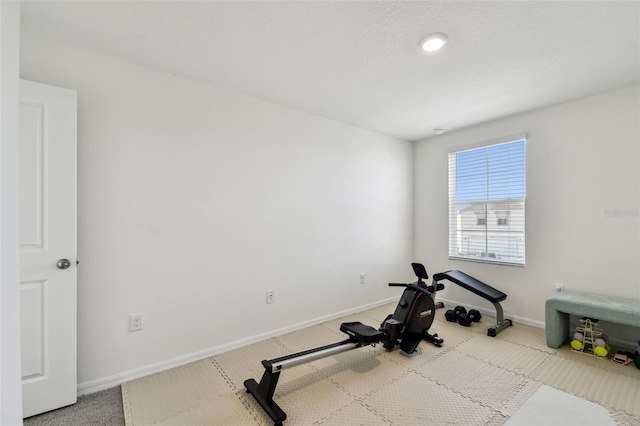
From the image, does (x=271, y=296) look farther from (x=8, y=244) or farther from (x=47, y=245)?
(x=8, y=244)

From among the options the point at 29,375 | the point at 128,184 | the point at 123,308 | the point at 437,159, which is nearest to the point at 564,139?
the point at 437,159

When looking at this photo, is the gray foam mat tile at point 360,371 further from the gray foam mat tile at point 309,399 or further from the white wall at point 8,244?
the white wall at point 8,244

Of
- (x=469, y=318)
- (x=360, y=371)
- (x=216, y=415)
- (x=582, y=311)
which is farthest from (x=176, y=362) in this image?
(x=582, y=311)

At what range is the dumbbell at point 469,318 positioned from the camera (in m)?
3.23

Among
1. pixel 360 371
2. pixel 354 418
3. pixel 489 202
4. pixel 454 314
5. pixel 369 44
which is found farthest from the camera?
pixel 489 202

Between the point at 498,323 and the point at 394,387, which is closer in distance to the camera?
the point at 394,387

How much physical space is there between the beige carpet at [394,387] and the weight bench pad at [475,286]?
501mm

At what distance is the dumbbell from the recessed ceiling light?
9.06 feet

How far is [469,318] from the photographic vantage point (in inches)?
128

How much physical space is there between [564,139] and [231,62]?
3406mm

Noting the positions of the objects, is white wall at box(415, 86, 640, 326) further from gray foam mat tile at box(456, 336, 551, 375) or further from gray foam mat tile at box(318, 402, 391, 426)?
gray foam mat tile at box(318, 402, 391, 426)

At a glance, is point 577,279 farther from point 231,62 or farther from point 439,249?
point 231,62

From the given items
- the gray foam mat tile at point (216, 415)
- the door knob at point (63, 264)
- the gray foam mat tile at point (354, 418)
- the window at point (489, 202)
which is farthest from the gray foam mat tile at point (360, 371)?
the window at point (489, 202)

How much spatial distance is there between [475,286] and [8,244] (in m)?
3.76
